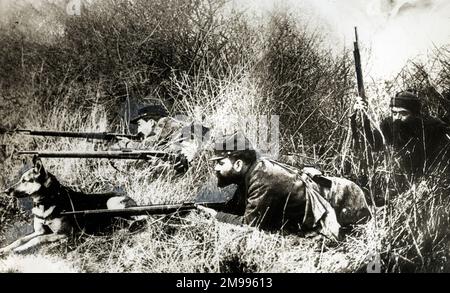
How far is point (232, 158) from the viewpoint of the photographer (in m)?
5.33

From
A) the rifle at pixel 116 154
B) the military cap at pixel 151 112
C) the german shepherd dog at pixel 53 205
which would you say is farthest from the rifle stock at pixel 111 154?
the military cap at pixel 151 112

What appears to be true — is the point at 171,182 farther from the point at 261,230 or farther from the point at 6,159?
the point at 6,159

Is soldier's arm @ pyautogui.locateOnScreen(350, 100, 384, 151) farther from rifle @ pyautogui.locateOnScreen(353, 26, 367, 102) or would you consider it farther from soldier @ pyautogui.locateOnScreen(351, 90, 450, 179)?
rifle @ pyautogui.locateOnScreen(353, 26, 367, 102)

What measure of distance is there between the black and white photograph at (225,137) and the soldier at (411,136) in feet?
0.05

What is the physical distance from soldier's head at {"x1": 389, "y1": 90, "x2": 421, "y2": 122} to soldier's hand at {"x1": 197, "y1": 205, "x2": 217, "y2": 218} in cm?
230

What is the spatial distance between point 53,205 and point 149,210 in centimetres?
99

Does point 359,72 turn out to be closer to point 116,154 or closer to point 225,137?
point 225,137

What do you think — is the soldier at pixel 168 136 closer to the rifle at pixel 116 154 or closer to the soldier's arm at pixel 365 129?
the rifle at pixel 116 154

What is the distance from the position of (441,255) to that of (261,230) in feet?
6.54

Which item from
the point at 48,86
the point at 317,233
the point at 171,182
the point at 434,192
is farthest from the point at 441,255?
the point at 48,86

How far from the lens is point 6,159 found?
533 centimetres

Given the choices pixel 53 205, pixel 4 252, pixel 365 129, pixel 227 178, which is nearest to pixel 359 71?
pixel 365 129

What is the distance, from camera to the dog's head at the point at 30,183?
16.6 ft

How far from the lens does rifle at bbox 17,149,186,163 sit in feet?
17.1
